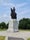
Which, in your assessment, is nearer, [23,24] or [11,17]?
[11,17]

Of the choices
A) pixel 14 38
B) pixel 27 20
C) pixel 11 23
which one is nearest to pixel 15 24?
pixel 11 23

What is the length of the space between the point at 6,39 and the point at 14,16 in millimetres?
5532

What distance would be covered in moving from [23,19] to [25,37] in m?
17.6

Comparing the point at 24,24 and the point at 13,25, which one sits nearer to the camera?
the point at 13,25

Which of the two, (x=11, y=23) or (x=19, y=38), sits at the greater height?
(x=11, y=23)

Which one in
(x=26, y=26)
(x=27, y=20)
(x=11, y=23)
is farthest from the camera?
(x=27, y=20)

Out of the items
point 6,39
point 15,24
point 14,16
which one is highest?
point 14,16

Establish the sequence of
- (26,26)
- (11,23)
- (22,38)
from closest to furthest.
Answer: (22,38) < (11,23) < (26,26)

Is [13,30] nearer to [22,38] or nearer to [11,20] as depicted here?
[11,20]

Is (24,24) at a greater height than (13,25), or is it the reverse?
(13,25)

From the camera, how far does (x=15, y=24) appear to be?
18594 millimetres

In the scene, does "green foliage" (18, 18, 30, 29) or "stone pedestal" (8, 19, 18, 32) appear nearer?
"stone pedestal" (8, 19, 18, 32)

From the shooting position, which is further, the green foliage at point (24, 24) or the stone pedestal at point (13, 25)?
the green foliage at point (24, 24)

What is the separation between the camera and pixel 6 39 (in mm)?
14773
